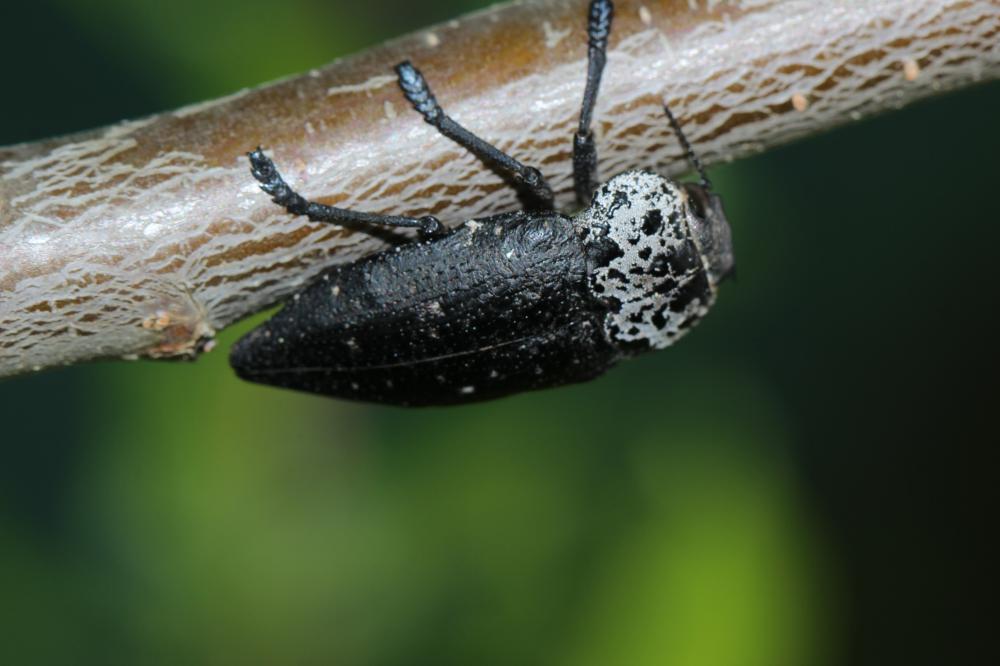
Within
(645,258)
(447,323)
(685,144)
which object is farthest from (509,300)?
(685,144)

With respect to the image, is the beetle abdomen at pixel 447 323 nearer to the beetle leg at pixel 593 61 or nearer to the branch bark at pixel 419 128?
the branch bark at pixel 419 128

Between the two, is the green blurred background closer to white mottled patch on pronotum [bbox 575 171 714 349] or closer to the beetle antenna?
white mottled patch on pronotum [bbox 575 171 714 349]

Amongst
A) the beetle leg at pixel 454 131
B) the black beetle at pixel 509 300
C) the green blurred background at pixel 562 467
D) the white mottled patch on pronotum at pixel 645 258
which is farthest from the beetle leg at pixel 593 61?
the green blurred background at pixel 562 467

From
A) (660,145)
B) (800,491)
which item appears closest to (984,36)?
(660,145)

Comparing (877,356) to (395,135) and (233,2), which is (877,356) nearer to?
(395,135)

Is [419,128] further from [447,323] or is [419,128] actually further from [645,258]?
[645,258]
